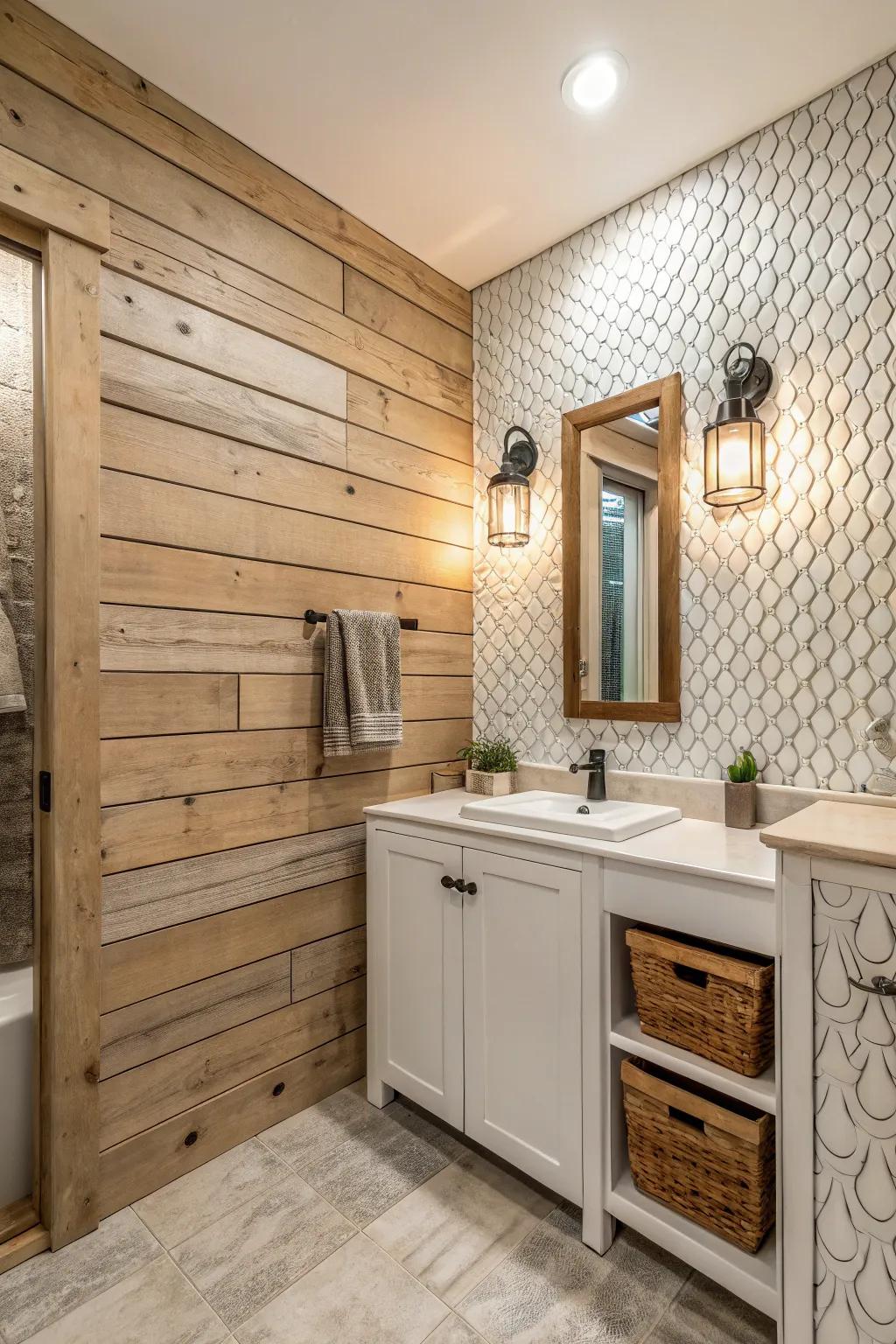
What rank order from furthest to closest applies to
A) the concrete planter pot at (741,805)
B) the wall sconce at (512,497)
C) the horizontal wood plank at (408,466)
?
the wall sconce at (512,497), the horizontal wood plank at (408,466), the concrete planter pot at (741,805)

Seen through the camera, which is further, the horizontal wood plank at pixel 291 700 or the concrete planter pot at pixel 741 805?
the horizontal wood plank at pixel 291 700

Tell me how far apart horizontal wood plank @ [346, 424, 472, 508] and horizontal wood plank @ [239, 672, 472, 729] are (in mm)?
654

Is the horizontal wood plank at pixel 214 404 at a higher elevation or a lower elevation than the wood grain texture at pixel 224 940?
higher

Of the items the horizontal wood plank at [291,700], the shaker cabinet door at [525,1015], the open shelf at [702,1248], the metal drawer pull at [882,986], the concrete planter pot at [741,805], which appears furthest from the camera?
the horizontal wood plank at [291,700]

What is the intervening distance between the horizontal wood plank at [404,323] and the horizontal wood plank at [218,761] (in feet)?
3.90

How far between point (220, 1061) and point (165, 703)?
3.10 ft

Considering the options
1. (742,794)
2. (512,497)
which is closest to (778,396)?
(512,497)

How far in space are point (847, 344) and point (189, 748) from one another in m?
1.88

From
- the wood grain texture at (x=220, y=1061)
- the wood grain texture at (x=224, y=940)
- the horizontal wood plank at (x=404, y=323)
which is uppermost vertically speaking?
the horizontal wood plank at (x=404, y=323)

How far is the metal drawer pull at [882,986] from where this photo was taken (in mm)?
1086

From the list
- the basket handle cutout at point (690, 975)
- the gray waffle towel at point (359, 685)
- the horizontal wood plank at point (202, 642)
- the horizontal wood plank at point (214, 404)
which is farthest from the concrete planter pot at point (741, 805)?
the horizontal wood plank at point (214, 404)

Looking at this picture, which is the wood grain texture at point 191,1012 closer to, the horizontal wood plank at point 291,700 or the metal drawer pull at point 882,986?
the horizontal wood plank at point 291,700

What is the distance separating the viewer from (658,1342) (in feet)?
4.30

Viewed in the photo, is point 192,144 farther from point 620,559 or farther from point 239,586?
point 620,559
